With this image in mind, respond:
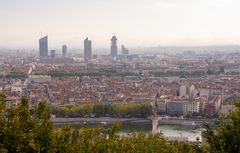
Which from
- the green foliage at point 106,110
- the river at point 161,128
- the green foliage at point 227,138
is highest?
the green foliage at point 227,138

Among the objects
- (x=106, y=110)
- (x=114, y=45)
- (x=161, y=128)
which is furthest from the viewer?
(x=114, y=45)

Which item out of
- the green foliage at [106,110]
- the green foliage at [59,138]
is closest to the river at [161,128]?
the green foliage at [106,110]

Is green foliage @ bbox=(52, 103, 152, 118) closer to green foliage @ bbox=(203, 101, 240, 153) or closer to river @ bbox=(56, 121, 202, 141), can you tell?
river @ bbox=(56, 121, 202, 141)

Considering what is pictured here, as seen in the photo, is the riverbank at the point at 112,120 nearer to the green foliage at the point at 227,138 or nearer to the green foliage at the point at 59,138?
the green foliage at the point at 59,138

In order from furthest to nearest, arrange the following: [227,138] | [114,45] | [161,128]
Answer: [114,45] → [161,128] → [227,138]

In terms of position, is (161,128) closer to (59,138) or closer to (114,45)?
(59,138)

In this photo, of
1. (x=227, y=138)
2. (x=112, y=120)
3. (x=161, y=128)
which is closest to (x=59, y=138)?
(x=227, y=138)

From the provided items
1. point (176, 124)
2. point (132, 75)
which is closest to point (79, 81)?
point (132, 75)

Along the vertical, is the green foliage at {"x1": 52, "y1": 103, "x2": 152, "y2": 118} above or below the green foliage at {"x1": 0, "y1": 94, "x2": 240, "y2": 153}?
below

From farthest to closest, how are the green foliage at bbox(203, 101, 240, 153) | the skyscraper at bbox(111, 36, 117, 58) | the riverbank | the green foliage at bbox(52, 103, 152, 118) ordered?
the skyscraper at bbox(111, 36, 117, 58), the green foliage at bbox(52, 103, 152, 118), the riverbank, the green foliage at bbox(203, 101, 240, 153)

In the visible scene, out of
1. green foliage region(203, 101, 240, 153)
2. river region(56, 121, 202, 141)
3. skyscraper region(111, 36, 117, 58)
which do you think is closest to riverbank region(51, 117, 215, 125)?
river region(56, 121, 202, 141)
